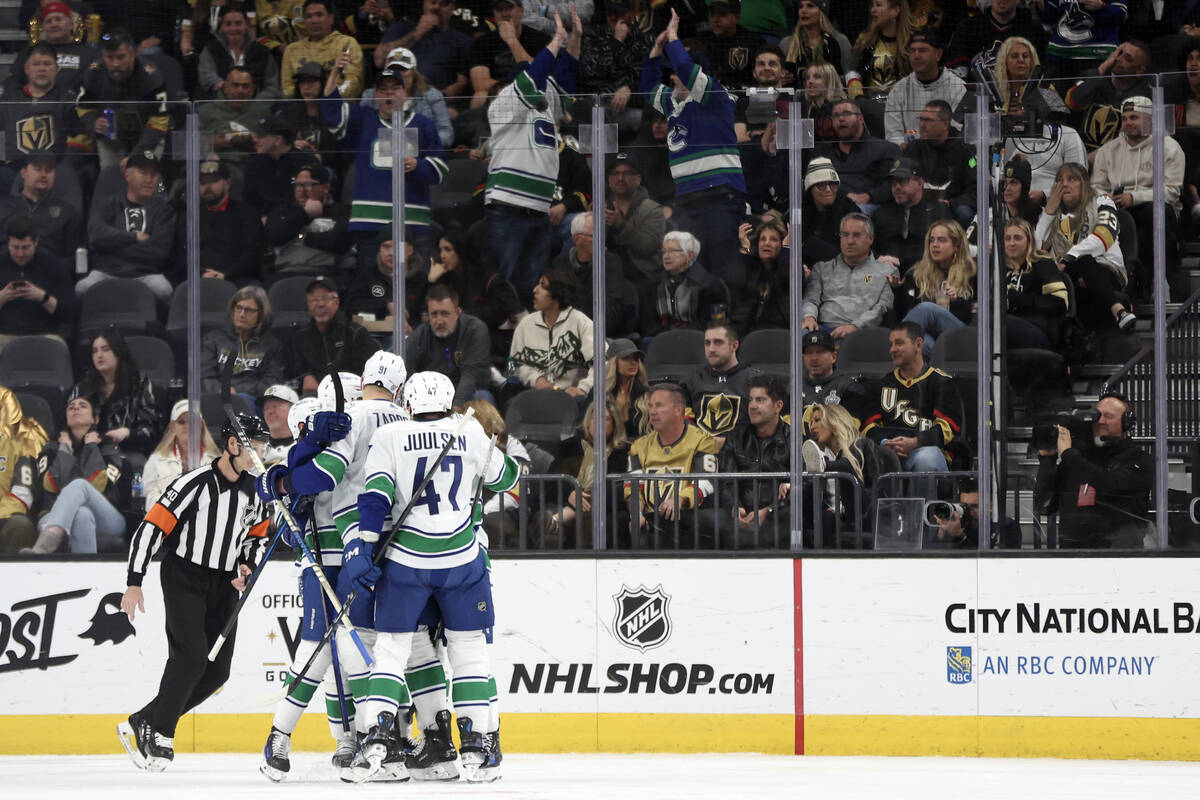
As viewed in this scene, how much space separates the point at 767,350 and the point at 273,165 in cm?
243

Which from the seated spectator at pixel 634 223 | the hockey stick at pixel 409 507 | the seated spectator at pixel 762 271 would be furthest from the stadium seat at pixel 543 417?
the hockey stick at pixel 409 507

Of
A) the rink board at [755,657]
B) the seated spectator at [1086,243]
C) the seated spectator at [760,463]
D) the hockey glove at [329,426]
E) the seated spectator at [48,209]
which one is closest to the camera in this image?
the hockey glove at [329,426]

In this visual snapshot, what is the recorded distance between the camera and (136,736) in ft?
21.0

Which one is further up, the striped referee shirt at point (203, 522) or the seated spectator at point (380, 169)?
the seated spectator at point (380, 169)

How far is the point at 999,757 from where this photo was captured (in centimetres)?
673

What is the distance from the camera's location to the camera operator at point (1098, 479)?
6.83 m

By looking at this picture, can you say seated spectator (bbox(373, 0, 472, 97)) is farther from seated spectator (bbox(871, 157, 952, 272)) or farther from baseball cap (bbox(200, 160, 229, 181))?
seated spectator (bbox(871, 157, 952, 272))

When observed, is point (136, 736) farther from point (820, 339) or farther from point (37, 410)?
point (820, 339)

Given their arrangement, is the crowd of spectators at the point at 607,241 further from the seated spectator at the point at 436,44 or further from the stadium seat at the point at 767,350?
the seated spectator at the point at 436,44

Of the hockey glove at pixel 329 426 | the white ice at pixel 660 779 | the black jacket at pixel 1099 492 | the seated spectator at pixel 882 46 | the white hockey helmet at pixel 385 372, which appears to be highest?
the seated spectator at pixel 882 46

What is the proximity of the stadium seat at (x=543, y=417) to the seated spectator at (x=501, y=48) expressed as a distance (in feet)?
7.89

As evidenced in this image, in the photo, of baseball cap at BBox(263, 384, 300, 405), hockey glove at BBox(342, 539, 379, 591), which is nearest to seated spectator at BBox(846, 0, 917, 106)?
baseball cap at BBox(263, 384, 300, 405)

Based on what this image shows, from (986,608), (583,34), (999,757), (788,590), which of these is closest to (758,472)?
(788,590)

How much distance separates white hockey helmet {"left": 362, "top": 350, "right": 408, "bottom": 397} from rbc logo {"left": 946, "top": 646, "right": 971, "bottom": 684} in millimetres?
2622
